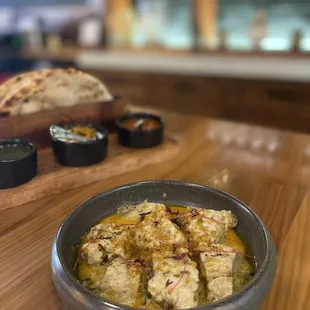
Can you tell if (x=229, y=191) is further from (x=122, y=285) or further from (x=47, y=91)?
(x=47, y=91)

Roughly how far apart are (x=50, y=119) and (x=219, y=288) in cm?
93

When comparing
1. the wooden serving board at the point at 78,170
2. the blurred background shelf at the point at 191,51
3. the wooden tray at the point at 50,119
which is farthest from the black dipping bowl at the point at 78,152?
the blurred background shelf at the point at 191,51

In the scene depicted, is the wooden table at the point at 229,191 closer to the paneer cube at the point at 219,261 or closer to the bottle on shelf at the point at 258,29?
the paneer cube at the point at 219,261

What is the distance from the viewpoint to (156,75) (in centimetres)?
337

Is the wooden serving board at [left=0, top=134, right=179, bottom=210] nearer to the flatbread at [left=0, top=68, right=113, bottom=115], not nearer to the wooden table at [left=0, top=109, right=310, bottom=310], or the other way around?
the wooden table at [left=0, top=109, right=310, bottom=310]

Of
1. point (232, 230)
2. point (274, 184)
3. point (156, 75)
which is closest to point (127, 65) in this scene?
point (156, 75)

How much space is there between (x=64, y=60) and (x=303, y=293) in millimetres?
3574

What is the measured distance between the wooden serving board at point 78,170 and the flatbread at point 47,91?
0.18m

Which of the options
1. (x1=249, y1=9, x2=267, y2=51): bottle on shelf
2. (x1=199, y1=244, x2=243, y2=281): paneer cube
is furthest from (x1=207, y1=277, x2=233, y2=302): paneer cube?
(x1=249, y1=9, x2=267, y2=51): bottle on shelf

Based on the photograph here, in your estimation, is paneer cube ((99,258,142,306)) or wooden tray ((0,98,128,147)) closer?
paneer cube ((99,258,142,306))

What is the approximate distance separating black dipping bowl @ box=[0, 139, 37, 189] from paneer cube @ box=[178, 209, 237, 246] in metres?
0.52

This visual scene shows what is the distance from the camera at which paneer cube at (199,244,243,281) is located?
70 cm

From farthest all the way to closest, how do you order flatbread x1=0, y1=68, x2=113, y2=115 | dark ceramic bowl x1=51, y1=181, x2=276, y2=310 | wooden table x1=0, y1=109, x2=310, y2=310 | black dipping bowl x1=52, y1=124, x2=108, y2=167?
flatbread x1=0, y1=68, x2=113, y2=115, black dipping bowl x1=52, y1=124, x2=108, y2=167, wooden table x1=0, y1=109, x2=310, y2=310, dark ceramic bowl x1=51, y1=181, x2=276, y2=310

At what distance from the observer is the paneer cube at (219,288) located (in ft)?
2.18
